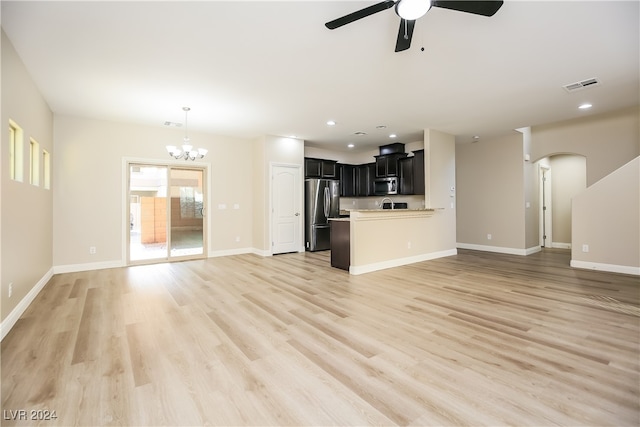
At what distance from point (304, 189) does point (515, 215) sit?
5.14 metres

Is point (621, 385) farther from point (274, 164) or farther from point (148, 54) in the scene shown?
point (274, 164)

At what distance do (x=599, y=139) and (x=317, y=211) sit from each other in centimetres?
616

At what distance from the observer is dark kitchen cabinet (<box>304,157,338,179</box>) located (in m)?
7.67

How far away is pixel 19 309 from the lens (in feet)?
10.0

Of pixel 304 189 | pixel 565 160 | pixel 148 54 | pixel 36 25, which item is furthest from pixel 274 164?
pixel 565 160

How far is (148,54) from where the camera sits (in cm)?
305

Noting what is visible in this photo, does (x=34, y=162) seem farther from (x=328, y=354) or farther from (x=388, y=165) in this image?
(x=388, y=165)

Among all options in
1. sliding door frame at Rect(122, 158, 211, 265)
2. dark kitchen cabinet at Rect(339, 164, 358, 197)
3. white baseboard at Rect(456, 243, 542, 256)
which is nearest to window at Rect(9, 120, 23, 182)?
sliding door frame at Rect(122, 158, 211, 265)

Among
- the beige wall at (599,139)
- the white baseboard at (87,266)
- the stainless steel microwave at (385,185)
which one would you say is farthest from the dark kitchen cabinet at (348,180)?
the white baseboard at (87,266)

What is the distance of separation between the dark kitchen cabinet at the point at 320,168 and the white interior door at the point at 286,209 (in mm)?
493

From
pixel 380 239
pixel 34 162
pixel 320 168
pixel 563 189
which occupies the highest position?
pixel 320 168

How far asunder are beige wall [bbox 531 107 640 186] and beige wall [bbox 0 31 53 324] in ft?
30.1

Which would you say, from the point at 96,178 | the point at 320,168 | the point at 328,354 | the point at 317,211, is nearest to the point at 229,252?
the point at 317,211

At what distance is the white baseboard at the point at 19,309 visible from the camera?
2.62 m
